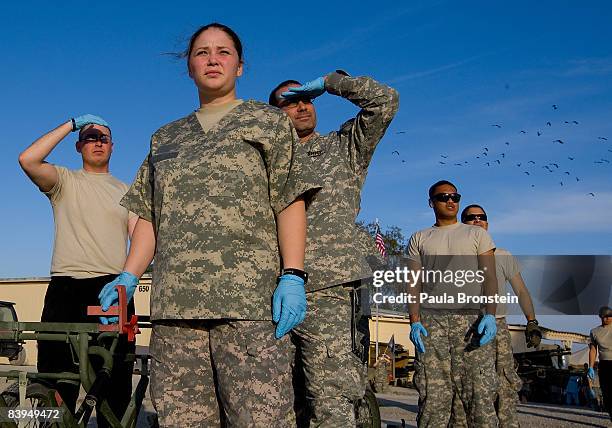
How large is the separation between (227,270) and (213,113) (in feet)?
2.21

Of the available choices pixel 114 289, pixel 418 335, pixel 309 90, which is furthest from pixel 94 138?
pixel 418 335

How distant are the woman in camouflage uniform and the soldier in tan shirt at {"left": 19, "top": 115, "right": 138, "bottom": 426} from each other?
177 cm

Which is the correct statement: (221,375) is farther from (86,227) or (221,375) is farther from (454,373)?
(454,373)

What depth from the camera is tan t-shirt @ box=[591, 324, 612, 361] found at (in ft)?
34.2

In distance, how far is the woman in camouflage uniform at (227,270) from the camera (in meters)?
2.45

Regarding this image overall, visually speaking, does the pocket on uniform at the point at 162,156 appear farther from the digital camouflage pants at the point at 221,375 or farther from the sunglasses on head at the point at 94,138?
the sunglasses on head at the point at 94,138

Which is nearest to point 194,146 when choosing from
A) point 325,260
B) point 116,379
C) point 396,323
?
point 325,260

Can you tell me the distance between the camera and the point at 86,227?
Answer: 178 inches

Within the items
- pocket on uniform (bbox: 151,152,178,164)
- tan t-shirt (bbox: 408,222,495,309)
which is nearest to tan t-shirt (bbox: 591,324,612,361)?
tan t-shirt (bbox: 408,222,495,309)

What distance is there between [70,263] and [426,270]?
2953 mm

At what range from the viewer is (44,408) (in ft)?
12.2

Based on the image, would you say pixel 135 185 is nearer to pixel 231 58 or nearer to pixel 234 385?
pixel 231 58

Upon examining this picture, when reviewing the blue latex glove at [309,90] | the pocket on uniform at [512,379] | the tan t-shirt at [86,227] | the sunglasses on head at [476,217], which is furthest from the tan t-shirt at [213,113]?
the sunglasses on head at [476,217]

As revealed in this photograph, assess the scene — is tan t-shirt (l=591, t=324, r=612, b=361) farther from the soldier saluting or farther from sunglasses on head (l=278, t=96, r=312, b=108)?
sunglasses on head (l=278, t=96, r=312, b=108)
